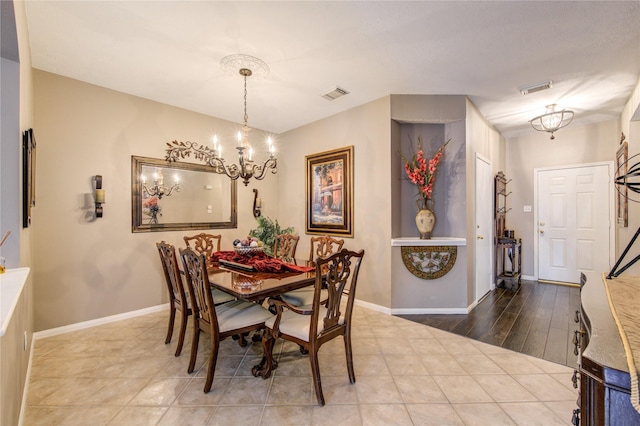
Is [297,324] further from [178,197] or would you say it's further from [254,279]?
[178,197]

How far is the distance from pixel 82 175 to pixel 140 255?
111 centimetres

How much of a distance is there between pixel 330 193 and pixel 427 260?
5.58 feet

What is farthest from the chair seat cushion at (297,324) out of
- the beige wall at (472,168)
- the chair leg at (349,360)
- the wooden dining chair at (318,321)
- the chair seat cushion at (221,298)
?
the beige wall at (472,168)

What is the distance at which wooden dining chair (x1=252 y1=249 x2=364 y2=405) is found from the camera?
6.09 ft

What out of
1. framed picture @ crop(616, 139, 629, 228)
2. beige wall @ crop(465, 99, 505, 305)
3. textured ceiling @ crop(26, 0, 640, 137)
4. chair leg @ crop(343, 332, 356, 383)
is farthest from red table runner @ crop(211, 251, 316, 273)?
framed picture @ crop(616, 139, 629, 228)

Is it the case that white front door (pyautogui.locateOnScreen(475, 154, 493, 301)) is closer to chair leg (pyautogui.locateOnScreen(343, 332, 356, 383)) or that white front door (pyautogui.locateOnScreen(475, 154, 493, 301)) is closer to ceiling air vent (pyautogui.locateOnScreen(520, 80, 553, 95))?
ceiling air vent (pyautogui.locateOnScreen(520, 80, 553, 95))

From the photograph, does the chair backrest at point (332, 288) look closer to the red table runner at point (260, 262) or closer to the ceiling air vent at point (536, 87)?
the red table runner at point (260, 262)

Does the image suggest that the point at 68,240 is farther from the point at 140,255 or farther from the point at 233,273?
the point at 233,273

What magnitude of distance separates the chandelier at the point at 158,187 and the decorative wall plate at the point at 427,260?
3215 millimetres

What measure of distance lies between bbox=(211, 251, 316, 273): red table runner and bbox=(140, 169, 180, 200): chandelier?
1409 millimetres

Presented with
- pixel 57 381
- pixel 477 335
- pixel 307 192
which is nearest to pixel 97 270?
pixel 57 381

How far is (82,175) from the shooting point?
Result: 310cm

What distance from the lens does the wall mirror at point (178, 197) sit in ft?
11.6

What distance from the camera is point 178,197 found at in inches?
153
